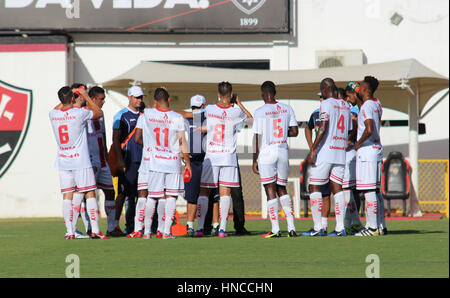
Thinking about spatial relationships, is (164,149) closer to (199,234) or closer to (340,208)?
(199,234)

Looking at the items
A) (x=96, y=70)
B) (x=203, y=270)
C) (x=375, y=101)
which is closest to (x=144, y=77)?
(x=96, y=70)

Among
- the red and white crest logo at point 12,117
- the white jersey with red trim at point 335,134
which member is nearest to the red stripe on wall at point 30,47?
the red and white crest logo at point 12,117

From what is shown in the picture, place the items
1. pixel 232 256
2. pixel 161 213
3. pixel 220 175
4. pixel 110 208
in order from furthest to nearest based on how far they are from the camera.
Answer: pixel 110 208 → pixel 220 175 → pixel 161 213 → pixel 232 256

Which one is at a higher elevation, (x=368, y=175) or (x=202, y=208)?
(x=368, y=175)

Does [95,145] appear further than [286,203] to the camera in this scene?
Yes

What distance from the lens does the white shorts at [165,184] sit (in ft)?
35.5

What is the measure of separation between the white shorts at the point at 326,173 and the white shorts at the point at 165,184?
5.80 feet

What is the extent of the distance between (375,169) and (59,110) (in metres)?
4.26

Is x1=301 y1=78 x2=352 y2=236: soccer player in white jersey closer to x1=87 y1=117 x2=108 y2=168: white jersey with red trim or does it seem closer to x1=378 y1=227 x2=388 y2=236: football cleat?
x1=378 y1=227 x2=388 y2=236: football cleat

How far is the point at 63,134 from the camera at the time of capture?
1091cm

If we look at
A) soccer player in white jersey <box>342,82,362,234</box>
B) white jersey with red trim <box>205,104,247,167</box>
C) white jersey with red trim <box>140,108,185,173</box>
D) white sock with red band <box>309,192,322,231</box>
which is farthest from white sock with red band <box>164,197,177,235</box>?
soccer player in white jersey <box>342,82,362,234</box>

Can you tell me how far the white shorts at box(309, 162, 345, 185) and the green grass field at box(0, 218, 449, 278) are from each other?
A: 0.80m

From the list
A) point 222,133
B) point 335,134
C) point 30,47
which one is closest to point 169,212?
point 222,133

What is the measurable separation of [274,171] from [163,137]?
1534 millimetres
